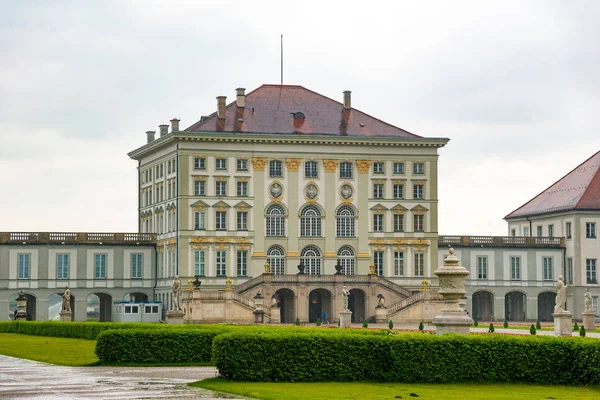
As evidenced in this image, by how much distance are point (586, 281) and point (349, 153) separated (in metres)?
19.8

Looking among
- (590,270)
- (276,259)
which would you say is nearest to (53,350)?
(276,259)

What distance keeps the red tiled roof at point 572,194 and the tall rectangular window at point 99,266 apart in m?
33.7

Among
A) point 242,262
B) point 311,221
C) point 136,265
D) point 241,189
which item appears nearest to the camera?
point 242,262

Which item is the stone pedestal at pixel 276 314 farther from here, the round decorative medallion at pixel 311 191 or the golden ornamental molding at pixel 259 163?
the golden ornamental molding at pixel 259 163

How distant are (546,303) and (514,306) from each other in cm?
240

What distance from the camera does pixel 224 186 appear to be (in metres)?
90.6

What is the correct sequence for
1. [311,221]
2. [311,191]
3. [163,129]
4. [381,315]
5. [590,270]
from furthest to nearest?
[163,129]
[590,270]
[311,221]
[311,191]
[381,315]

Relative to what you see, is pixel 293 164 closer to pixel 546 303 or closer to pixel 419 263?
pixel 419 263

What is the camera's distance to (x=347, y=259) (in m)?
92.2

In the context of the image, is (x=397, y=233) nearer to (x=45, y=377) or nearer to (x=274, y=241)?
(x=274, y=241)

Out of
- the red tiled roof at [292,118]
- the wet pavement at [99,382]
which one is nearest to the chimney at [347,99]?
the red tiled roof at [292,118]

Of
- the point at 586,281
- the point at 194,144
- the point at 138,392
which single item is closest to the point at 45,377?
the point at 138,392

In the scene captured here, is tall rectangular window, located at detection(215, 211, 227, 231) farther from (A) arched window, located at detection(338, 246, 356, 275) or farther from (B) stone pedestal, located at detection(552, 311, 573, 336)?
(B) stone pedestal, located at detection(552, 311, 573, 336)

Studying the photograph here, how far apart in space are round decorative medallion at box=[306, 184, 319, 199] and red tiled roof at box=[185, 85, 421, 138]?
12.4ft
